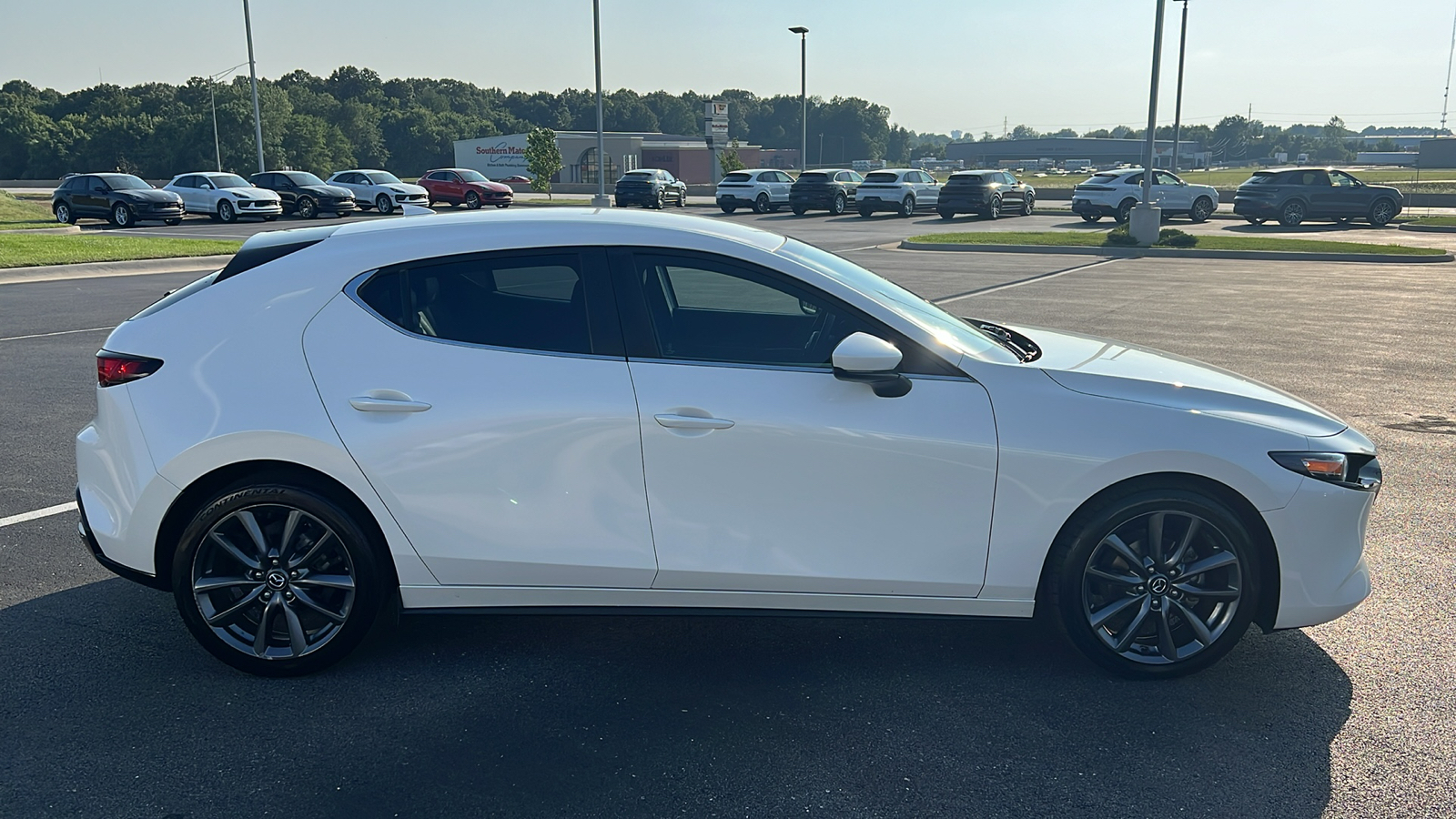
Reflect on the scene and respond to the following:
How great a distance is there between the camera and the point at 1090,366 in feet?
13.2

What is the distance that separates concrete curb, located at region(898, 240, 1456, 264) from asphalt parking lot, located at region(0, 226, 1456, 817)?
61.2ft

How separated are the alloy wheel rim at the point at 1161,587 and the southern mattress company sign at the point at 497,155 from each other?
3371 inches

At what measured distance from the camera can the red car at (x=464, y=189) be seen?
4269cm

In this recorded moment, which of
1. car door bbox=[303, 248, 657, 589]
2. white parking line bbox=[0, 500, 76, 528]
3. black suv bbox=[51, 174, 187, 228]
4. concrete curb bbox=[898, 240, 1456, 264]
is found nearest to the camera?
car door bbox=[303, 248, 657, 589]

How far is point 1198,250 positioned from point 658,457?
72.0ft

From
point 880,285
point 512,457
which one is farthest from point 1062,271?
point 512,457

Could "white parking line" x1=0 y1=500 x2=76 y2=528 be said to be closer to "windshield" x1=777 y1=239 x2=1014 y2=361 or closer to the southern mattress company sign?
"windshield" x1=777 y1=239 x2=1014 y2=361

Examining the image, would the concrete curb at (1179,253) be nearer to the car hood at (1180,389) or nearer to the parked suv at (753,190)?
the parked suv at (753,190)

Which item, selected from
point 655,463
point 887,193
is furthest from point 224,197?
point 655,463

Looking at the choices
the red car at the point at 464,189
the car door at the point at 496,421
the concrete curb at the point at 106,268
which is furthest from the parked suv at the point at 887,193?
the car door at the point at 496,421

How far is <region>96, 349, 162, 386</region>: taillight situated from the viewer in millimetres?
3885

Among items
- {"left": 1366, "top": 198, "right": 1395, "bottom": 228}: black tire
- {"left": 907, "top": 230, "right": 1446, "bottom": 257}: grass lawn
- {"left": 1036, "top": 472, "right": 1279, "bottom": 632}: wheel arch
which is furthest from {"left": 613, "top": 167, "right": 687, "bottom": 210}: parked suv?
{"left": 1036, "top": 472, "right": 1279, "bottom": 632}: wheel arch

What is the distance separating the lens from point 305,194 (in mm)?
36469

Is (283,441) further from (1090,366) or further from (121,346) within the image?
(1090,366)
